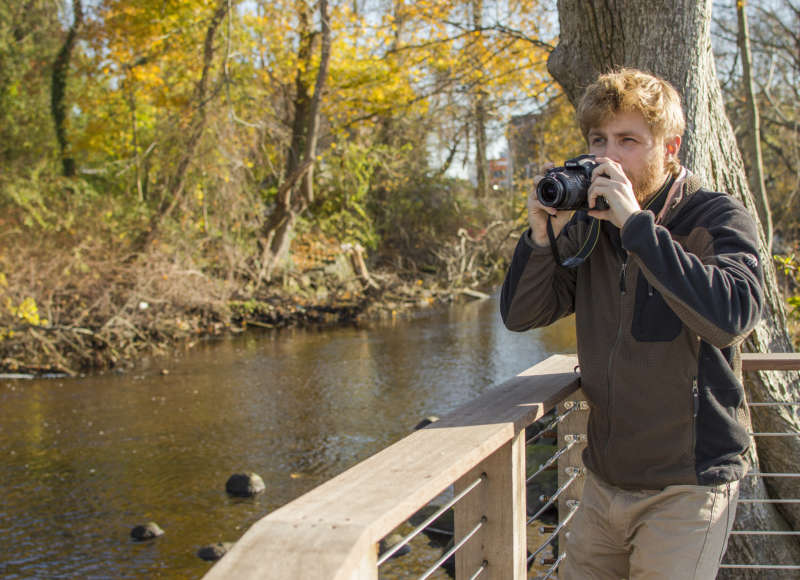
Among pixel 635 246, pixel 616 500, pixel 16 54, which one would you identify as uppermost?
pixel 16 54

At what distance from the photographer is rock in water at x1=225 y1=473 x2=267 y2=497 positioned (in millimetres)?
6484

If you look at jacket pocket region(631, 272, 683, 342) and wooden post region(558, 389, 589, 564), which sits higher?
jacket pocket region(631, 272, 683, 342)

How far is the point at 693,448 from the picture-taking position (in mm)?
1909

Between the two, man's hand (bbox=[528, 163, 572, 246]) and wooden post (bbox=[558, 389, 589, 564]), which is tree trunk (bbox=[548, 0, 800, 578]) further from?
man's hand (bbox=[528, 163, 572, 246])

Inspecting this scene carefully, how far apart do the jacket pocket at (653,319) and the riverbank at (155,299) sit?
625cm

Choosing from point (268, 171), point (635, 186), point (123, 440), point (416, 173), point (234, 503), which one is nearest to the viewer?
point (635, 186)

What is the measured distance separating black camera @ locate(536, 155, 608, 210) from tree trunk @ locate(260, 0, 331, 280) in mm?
13021

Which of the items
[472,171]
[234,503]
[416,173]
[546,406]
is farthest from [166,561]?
[472,171]

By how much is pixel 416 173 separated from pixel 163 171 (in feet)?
28.9

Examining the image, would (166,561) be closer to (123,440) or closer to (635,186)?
(123,440)

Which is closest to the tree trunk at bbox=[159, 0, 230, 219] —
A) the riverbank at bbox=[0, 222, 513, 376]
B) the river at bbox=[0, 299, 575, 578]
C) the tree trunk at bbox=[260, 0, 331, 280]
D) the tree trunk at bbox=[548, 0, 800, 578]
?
the riverbank at bbox=[0, 222, 513, 376]

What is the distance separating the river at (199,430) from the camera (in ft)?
18.9

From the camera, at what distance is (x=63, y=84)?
16969mm

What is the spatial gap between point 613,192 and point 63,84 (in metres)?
17.2
